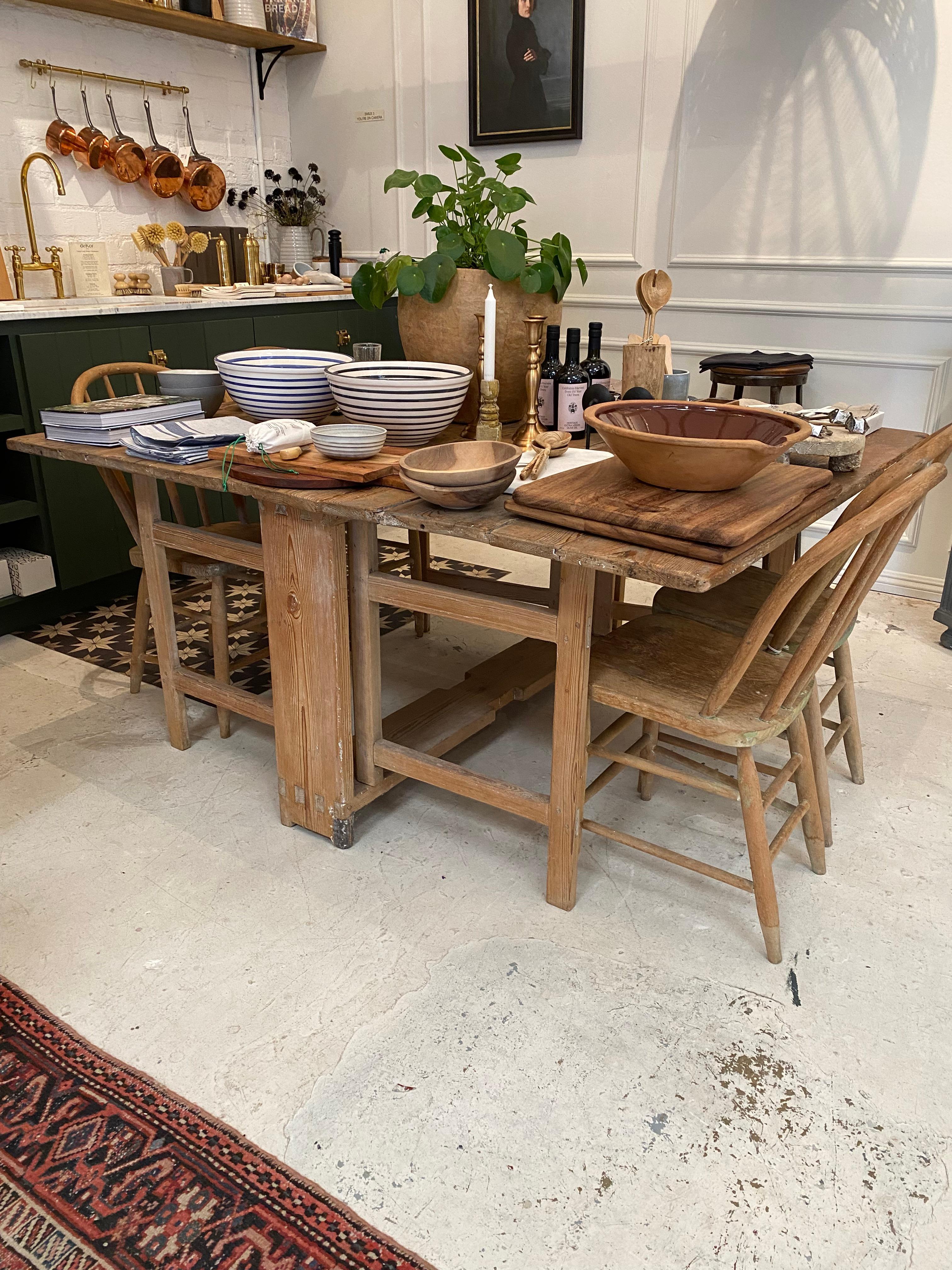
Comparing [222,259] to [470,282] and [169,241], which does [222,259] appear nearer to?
[169,241]

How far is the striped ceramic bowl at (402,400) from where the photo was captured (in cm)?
182

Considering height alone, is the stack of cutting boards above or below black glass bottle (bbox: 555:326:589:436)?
below

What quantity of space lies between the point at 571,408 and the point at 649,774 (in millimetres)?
839

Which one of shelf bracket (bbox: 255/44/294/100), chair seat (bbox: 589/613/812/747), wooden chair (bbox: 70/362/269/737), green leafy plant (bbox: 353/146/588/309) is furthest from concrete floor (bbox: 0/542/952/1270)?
shelf bracket (bbox: 255/44/294/100)

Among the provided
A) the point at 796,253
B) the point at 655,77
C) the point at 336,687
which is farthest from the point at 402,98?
the point at 336,687

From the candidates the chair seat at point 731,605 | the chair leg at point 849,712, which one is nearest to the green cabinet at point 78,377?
the chair seat at point 731,605

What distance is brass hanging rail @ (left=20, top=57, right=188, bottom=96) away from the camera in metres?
3.57

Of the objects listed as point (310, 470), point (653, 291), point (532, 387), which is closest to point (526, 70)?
point (653, 291)

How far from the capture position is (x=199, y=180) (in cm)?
423

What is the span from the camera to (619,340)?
4031mm

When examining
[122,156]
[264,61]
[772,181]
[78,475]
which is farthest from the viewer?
[264,61]

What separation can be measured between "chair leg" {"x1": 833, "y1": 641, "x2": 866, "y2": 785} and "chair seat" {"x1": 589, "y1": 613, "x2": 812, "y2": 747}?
40cm

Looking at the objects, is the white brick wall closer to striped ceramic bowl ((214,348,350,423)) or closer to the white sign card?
the white sign card

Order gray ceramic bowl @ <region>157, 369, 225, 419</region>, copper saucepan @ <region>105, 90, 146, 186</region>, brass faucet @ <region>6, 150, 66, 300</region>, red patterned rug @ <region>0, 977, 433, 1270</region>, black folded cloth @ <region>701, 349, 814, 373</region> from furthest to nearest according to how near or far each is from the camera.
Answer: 1. copper saucepan @ <region>105, 90, 146, 186</region>
2. brass faucet @ <region>6, 150, 66, 300</region>
3. black folded cloth @ <region>701, 349, 814, 373</region>
4. gray ceramic bowl @ <region>157, 369, 225, 419</region>
5. red patterned rug @ <region>0, 977, 433, 1270</region>
